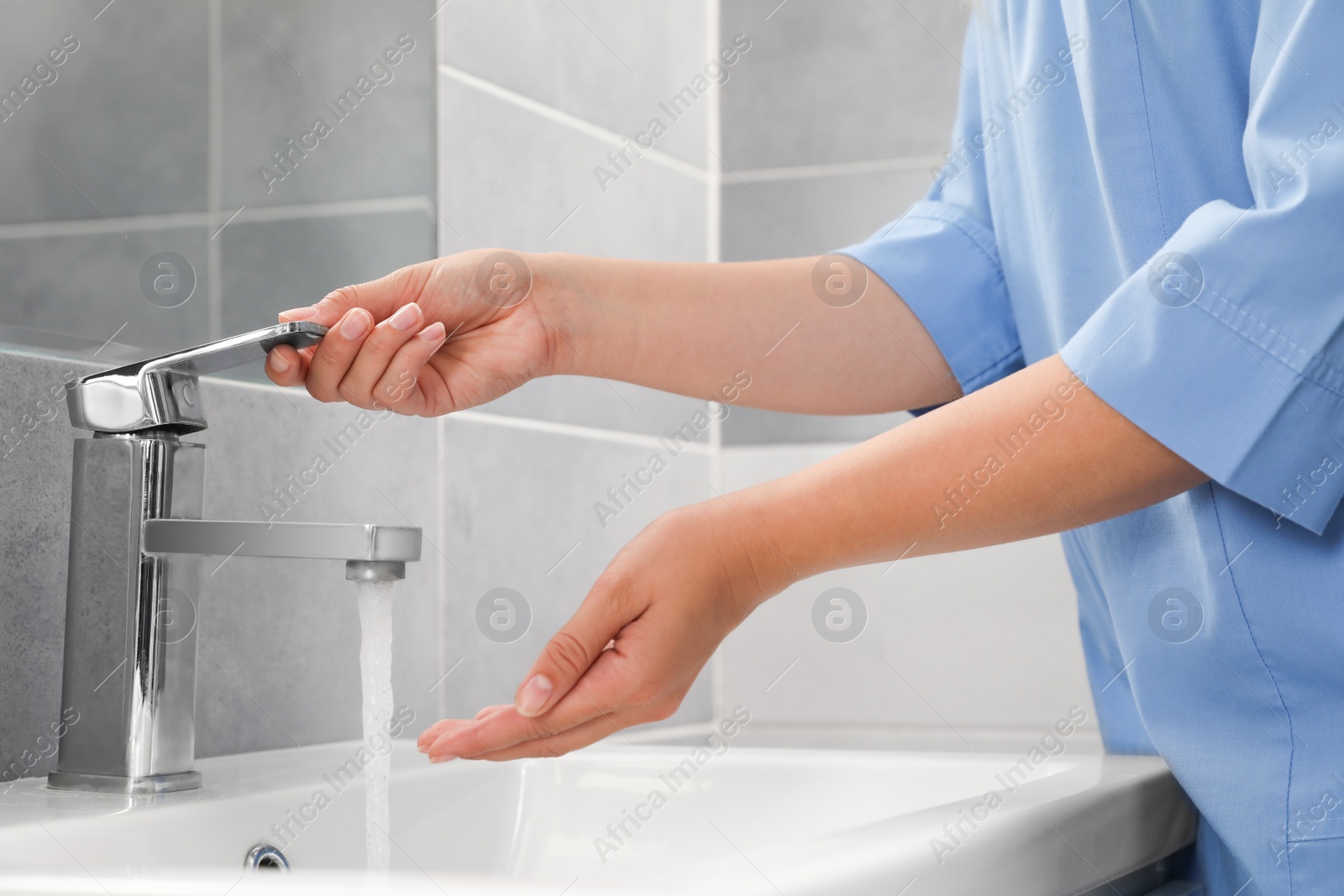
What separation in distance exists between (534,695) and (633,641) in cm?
4

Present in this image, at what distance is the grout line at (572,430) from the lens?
918mm

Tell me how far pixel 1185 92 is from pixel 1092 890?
335mm

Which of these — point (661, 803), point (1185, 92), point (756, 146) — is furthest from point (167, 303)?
point (756, 146)

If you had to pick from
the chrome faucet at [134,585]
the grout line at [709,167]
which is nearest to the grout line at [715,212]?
the grout line at [709,167]

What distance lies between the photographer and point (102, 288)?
2.21ft

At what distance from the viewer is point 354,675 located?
79 cm

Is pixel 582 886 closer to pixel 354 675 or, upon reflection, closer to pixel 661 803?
pixel 661 803

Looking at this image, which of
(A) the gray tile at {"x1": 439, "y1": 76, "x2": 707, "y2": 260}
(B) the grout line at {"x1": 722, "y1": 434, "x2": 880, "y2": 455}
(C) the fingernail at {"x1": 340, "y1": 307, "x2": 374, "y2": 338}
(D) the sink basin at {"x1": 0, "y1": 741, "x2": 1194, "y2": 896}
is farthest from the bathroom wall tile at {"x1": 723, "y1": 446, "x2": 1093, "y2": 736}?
(C) the fingernail at {"x1": 340, "y1": 307, "x2": 374, "y2": 338}

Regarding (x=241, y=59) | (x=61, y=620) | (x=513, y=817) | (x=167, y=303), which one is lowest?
(x=513, y=817)

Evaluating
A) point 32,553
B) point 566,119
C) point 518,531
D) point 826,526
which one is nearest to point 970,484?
point 826,526

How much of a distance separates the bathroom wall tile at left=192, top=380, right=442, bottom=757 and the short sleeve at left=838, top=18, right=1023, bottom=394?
33cm

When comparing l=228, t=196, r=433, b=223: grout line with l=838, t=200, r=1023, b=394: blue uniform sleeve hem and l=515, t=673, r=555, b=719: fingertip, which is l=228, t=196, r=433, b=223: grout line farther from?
l=515, t=673, r=555, b=719: fingertip

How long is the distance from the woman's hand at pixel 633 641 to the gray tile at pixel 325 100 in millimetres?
413

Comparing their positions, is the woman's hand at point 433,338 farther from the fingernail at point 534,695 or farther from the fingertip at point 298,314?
the fingernail at point 534,695
